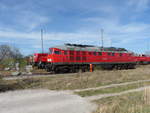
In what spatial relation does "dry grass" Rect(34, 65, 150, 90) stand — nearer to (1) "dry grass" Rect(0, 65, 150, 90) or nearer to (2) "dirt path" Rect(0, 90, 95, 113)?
(1) "dry grass" Rect(0, 65, 150, 90)

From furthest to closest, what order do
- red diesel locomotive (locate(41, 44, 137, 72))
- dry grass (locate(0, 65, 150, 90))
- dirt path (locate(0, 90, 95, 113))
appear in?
red diesel locomotive (locate(41, 44, 137, 72)) < dry grass (locate(0, 65, 150, 90)) < dirt path (locate(0, 90, 95, 113))

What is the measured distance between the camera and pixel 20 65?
92.6ft

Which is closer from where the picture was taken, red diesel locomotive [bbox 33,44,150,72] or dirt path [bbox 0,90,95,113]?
dirt path [bbox 0,90,95,113]

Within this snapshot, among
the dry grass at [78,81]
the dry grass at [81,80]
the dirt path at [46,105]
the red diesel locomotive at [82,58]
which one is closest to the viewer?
the dirt path at [46,105]

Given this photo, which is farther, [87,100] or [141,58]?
[141,58]

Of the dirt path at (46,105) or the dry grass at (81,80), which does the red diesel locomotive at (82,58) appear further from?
the dirt path at (46,105)

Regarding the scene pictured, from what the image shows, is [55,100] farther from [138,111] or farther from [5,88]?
[5,88]

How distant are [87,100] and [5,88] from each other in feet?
19.1

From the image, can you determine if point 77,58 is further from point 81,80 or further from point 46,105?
point 46,105

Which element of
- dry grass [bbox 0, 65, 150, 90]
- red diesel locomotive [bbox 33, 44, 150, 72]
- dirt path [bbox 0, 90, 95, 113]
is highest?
red diesel locomotive [bbox 33, 44, 150, 72]

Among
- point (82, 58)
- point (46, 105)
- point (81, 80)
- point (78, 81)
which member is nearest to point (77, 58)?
point (82, 58)

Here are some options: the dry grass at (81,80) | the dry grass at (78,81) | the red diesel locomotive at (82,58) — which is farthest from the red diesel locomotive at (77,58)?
the dry grass at (78,81)

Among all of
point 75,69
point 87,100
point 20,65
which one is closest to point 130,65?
point 75,69

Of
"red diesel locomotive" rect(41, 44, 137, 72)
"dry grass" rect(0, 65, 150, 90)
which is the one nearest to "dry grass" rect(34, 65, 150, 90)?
"dry grass" rect(0, 65, 150, 90)
